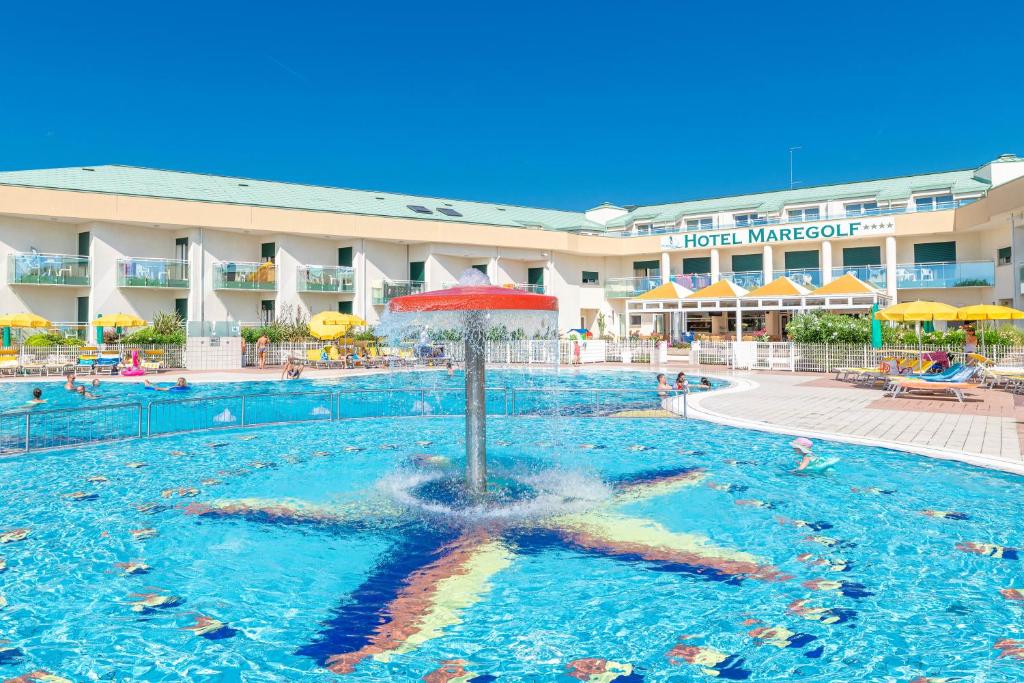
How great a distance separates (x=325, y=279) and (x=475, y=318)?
1173 inches

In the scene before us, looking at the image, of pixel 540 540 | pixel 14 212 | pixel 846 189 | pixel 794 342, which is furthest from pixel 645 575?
pixel 846 189

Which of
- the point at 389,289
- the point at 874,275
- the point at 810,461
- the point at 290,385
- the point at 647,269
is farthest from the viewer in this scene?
the point at 647,269

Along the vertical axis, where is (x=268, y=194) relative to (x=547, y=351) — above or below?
above

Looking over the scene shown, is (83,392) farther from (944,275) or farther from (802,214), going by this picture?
(802,214)

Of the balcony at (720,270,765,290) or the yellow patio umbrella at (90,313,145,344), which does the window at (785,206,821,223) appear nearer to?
the balcony at (720,270,765,290)

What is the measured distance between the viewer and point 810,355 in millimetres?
25688

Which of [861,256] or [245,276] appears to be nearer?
[245,276]

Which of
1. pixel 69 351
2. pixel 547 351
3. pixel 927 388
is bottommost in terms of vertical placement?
pixel 927 388

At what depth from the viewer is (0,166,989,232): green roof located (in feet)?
107

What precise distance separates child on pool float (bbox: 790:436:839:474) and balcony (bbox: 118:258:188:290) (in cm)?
2999

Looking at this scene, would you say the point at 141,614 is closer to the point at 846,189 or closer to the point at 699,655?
the point at 699,655

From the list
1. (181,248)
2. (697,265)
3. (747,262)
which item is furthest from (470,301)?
(697,265)

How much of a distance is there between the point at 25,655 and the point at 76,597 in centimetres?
106

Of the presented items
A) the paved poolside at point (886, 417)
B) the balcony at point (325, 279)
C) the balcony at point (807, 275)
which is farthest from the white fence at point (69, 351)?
the balcony at point (807, 275)
